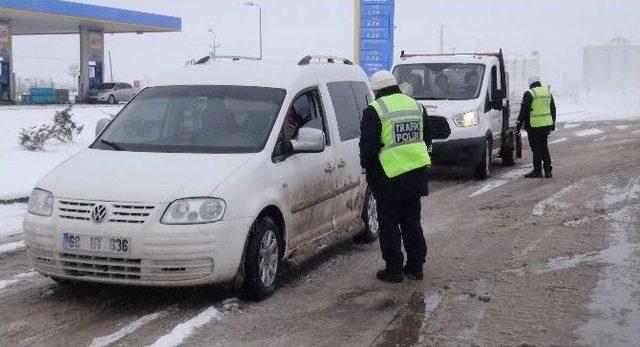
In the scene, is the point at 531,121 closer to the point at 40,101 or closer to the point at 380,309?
the point at 380,309

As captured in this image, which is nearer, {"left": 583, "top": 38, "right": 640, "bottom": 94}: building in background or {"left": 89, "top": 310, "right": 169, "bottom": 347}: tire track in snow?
{"left": 89, "top": 310, "right": 169, "bottom": 347}: tire track in snow

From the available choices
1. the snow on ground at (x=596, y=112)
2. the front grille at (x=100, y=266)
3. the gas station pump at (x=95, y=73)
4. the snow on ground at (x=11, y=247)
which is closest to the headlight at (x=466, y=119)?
the snow on ground at (x=11, y=247)

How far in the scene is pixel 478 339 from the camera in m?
5.04

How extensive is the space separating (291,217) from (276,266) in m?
0.43

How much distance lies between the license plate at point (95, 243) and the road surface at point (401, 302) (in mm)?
492

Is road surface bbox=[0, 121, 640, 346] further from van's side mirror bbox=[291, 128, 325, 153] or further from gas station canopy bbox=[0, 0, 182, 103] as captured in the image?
gas station canopy bbox=[0, 0, 182, 103]

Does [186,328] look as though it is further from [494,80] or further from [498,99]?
[494,80]

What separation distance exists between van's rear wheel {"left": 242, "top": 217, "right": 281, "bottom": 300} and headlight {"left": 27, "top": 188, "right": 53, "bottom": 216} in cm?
144

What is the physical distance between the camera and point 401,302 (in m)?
5.97

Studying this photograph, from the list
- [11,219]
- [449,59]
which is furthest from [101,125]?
[449,59]

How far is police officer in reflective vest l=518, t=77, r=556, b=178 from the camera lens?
13.8m

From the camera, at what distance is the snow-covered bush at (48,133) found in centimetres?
1670

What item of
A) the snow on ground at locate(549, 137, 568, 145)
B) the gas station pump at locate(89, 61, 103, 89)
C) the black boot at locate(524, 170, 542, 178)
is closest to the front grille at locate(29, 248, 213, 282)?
the black boot at locate(524, 170, 542, 178)

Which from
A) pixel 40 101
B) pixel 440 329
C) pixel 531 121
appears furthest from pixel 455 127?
pixel 40 101
